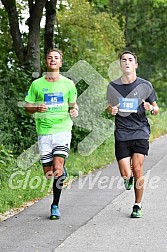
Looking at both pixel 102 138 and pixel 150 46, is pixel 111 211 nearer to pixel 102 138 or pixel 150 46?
pixel 102 138

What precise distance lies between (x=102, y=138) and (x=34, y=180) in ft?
20.2

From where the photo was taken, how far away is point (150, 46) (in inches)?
1494

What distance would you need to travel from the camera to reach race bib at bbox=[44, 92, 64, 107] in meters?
8.47

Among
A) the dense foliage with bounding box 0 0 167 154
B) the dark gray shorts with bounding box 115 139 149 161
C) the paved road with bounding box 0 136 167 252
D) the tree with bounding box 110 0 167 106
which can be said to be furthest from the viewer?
the tree with bounding box 110 0 167 106

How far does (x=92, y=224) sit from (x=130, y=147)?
1.18m

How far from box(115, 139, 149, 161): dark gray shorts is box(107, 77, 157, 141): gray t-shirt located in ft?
0.17

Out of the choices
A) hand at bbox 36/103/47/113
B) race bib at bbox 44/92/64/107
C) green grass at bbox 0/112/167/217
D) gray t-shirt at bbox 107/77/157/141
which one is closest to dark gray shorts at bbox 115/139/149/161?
gray t-shirt at bbox 107/77/157/141

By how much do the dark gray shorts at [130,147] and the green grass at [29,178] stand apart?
1.70 meters

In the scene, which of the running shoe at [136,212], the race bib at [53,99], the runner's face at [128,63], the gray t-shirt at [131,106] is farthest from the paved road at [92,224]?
the runner's face at [128,63]

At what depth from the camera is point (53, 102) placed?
8484 mm

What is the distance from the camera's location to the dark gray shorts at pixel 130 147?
866 cm

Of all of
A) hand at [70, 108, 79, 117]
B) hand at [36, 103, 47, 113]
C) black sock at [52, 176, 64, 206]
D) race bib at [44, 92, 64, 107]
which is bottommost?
black sock at [52, 176, 64, 206]

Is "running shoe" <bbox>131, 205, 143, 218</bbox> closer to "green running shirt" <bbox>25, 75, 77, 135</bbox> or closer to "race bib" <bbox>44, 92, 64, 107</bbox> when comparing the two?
"green running shirt" <bbox>25, 75, 77, 135</bbox>

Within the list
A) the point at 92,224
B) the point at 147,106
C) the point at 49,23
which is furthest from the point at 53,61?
the point at 49,23
